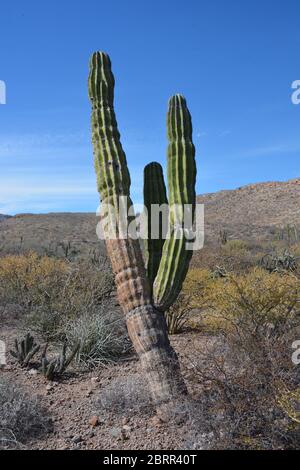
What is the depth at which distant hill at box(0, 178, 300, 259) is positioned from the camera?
37834 mm

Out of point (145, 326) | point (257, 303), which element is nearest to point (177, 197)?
point (145, 326)

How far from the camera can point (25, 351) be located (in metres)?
6.86

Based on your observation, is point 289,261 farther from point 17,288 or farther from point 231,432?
point 231,432

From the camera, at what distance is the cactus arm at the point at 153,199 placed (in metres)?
6.06

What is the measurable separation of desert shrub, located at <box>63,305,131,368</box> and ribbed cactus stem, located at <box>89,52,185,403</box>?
180 cm

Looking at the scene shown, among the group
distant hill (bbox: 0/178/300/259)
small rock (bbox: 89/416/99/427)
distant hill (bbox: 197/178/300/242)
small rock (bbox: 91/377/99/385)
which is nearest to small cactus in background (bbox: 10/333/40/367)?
small rock (bbox: 91/377/99/385)

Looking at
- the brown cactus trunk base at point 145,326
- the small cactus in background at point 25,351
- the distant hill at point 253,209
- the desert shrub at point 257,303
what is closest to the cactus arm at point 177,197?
the brown cactus trunk base at point 145,326

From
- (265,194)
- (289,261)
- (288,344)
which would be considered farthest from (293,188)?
(288,344)

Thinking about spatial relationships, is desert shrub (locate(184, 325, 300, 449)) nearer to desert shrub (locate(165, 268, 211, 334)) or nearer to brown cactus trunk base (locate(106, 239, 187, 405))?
brown cactus trunk base (locate(106, 239, 187, 405))

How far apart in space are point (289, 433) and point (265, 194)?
5148 centimetres

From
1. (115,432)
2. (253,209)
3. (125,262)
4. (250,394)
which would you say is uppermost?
(253,209)

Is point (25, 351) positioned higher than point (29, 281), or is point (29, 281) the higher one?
point (29, 281)

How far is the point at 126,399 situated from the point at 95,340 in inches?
72.3

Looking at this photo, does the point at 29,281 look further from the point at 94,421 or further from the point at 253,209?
the point at 253,209
